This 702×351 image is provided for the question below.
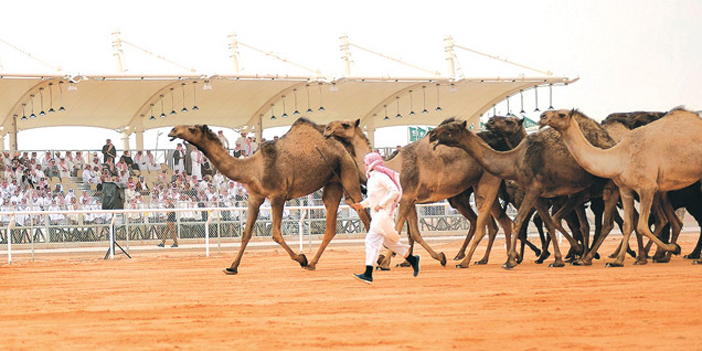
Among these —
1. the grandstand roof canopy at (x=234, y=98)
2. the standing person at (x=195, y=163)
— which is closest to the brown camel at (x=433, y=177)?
the standing person at (x=195, y=163)

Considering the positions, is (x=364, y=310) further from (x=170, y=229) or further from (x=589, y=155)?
(x=170, y=229)

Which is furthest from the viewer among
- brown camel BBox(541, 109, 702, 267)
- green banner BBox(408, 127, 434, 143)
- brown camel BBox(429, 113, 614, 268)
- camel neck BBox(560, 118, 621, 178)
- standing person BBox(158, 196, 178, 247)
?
green banner BBox(408, 127, 434, 143)

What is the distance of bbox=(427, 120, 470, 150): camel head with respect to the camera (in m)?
16.2

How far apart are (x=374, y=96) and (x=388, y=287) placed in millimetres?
28394

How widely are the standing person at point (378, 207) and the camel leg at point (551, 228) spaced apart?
12.1 feet

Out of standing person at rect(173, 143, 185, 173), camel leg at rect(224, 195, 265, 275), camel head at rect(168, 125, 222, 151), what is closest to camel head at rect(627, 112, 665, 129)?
camel leg at rect(224, 195, 265, 275)

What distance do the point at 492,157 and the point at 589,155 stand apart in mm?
1559

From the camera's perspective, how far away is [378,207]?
43.4ft

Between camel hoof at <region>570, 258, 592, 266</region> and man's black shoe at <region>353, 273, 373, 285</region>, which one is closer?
man's black shoe at <region>353, 273, 373, 285</region>

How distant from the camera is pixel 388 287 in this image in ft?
41.7

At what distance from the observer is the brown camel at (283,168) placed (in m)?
16.5

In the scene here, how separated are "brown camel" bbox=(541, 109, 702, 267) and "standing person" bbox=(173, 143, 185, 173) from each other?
69.8 ft

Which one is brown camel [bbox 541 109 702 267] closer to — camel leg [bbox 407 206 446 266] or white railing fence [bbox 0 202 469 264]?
camel leg [bbox 407 206 446 266]

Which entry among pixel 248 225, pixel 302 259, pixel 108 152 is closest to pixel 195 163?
pixel 108 152
